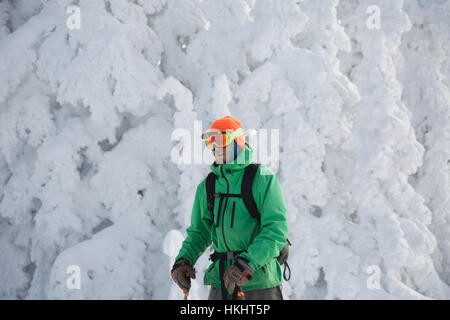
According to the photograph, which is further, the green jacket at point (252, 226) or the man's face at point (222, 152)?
the man's face at point (222, 152)

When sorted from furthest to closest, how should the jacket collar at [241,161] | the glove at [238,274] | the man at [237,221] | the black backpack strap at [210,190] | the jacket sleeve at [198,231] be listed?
the jacket sleeve at [198,231]
the black backpack strap at [210,190]
the jacket collar at [241,161]
the man at [237,221]
the glove at [238,274]

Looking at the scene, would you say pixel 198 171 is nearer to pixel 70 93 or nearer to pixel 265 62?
pixel 265 62

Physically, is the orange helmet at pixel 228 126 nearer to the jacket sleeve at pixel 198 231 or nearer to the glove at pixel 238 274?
the jacket sleeve at pixel 198 231

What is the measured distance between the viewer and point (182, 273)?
257 centimetres

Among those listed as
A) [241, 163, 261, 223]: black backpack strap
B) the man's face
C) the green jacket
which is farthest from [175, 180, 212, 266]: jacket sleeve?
[241, 163, 261, 223]: black backpack strap

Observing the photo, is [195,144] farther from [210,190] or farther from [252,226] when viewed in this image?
[252,226]

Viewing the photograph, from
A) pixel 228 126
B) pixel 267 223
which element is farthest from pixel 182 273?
pixel 228 126

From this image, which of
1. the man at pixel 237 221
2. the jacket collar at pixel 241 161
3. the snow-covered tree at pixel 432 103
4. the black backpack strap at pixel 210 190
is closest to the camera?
the man at pixel 237 221

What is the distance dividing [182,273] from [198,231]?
1.04 ft

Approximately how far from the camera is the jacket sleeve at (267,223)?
2.20 meters

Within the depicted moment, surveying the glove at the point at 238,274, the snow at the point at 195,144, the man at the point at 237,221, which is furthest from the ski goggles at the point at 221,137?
the snow at the point at 195,144

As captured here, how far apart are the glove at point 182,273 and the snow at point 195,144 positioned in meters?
5.00
